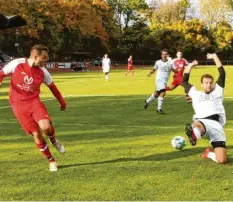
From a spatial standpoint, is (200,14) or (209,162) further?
(200,14)

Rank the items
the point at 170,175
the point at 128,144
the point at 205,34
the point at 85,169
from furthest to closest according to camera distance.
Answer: the point at 205,34 < the point at 128,144 < the point at 85,169 < the point at 170,175

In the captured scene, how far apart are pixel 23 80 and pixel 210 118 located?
10.5 ft

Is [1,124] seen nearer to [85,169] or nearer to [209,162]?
[85,169]

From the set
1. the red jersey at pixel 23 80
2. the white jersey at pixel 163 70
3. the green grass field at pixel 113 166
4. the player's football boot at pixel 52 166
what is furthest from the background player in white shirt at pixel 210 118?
the white jersey at pixel 163 70

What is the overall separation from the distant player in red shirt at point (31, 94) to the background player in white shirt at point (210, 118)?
2332mm

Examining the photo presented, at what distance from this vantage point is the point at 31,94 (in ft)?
23.3

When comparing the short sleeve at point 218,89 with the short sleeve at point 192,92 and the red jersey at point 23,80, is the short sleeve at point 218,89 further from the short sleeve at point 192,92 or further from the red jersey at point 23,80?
the red jersey at point 23,80

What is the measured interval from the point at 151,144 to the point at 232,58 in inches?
3165

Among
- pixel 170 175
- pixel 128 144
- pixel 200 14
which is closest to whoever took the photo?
pixel 170 175

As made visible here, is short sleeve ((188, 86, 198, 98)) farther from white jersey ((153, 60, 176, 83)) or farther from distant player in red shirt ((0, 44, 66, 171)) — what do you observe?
white jersey ((153, 60, 176, 83))

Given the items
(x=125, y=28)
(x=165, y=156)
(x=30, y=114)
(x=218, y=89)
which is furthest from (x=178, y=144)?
(x=125, y=28)

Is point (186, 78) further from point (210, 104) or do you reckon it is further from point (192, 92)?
point (210, 104)

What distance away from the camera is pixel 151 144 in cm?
892

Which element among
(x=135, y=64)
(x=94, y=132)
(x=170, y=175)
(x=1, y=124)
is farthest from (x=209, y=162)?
(x=135, y=64)
